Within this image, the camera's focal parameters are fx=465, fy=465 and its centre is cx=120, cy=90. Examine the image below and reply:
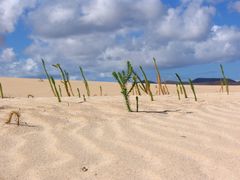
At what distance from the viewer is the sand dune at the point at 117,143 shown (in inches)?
89.8

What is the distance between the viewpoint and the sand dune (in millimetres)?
2281

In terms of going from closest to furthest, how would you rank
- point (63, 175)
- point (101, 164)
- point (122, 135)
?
point (63, 175)
point (101, 164)
point (122, 135)

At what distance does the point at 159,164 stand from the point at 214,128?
1.06 meters

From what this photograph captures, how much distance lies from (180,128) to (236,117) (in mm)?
735

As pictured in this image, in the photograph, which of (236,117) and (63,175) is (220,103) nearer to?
(236,117)

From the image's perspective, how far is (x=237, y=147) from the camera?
274 cm

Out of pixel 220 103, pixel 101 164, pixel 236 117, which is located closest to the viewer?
pixel 101 164

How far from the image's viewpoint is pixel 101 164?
2375mm

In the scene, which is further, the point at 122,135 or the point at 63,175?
the point at 122,135

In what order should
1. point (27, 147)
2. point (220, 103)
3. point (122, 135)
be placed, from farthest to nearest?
point (220, 103)
point (122, 135)
point (27, 147)

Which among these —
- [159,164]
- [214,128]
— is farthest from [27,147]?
[214,128]

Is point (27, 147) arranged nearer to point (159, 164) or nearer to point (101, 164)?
point (101, 164)

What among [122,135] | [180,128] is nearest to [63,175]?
[122,135]

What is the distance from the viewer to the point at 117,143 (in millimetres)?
2801
